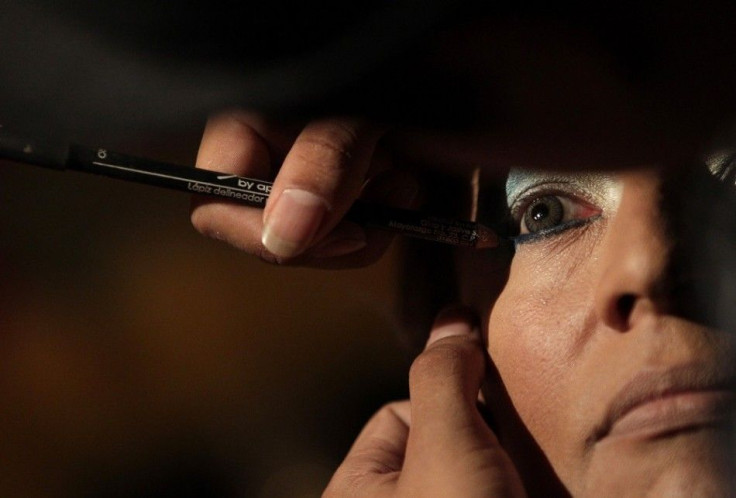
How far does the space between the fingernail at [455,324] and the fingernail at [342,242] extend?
0.12m

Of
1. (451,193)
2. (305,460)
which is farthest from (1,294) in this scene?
(451,193)

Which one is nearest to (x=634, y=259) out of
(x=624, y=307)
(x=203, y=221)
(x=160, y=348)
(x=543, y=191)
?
(x=624, y=307)

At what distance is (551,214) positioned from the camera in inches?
27.4

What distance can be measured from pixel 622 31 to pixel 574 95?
74mm

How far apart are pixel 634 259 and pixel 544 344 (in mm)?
106

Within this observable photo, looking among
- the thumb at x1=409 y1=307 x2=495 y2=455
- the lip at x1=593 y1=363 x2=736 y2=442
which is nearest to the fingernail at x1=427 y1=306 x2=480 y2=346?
the thumb at x1=409 y1=307 x2=495 y2=455

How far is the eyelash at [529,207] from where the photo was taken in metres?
0.67

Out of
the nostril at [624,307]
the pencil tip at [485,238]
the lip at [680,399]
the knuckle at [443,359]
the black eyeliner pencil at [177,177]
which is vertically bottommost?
the lip at [680,399]

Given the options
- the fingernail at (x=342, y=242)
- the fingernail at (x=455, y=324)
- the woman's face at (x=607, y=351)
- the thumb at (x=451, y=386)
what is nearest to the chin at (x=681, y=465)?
the woman's face at (x=607, y=351)

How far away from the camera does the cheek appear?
2.01 ft

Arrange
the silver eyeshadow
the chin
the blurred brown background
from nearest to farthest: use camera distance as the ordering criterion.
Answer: the chin
the silver eyeshadow
the blurred brown background

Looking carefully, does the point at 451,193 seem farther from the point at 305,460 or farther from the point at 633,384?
the point at 305,460

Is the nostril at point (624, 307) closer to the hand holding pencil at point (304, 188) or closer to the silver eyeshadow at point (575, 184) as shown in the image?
the silver eyeshadow at point (575, 184)

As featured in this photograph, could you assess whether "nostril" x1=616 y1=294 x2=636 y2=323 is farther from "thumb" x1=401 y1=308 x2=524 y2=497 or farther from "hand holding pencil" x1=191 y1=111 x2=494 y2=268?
"hand holding pencil" x1=191 y1=111 x2=494 y2=268
